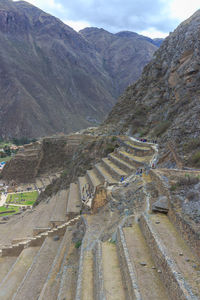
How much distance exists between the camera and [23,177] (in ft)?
156

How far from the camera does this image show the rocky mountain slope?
369 ft

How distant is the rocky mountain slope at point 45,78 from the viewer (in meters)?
112

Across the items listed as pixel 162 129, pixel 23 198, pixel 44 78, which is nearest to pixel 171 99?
pixel 162 129

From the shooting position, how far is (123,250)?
7152 millimetres

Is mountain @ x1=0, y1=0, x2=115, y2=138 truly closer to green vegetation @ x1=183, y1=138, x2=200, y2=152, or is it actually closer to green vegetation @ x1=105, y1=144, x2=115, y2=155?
green vegetation @ x1=105, y1=144, x2=115, y2=155

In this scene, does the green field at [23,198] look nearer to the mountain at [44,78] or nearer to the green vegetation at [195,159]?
the green vegetation at [195,159]

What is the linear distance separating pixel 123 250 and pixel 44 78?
143 meters

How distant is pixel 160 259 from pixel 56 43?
18341cm

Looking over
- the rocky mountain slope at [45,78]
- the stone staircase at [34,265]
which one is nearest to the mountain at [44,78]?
the rocky mountain slope at [45,78]

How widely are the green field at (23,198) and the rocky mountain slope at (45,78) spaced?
6639cm

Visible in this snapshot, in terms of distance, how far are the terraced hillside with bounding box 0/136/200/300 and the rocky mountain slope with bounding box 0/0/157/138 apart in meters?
95.1

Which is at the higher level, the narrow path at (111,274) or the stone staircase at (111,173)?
the stone staircase at (111,173)

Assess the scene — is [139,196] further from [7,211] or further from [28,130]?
[28,130]

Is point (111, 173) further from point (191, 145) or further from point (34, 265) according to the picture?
point (34, 265)
